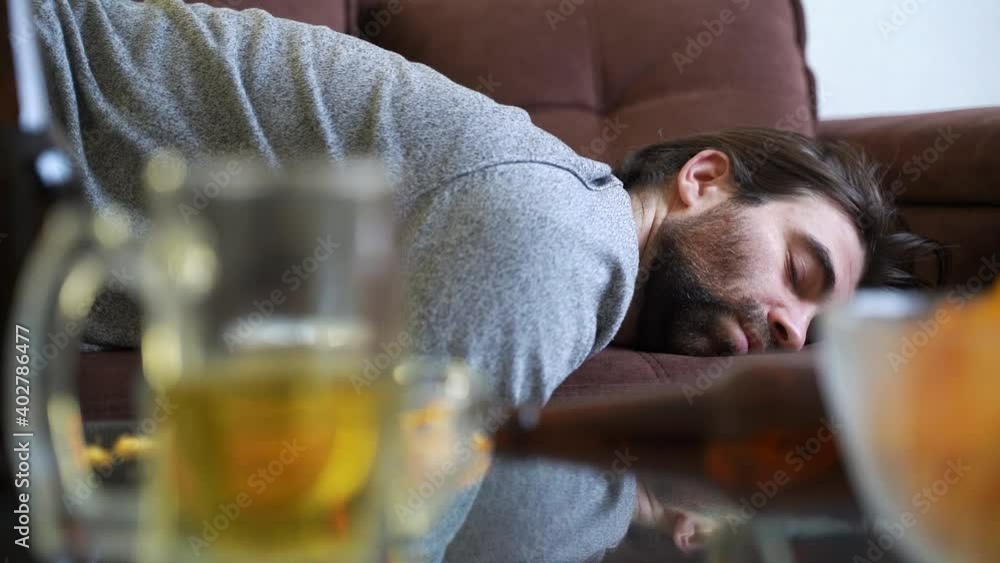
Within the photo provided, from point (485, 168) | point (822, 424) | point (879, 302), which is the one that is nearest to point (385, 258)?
point (879, 302)

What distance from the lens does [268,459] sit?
0.82 ft

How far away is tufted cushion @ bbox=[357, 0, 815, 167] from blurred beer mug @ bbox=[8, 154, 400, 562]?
1.32 meters

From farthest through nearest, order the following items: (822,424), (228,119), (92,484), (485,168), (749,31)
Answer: (749,31) < (228,119) < (485,168) < (822,424) < (92,484)

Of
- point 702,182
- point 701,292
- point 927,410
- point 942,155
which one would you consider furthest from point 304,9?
point 927,410

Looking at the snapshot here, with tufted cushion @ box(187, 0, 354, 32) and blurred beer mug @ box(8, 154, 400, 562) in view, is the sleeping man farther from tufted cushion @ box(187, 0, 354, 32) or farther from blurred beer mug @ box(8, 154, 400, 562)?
tufted cushion @ box(187, 0, 354, 32)

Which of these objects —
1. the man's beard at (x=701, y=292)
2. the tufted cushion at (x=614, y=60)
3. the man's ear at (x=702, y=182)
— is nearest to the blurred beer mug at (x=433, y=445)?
the man's beard at (x=701, y=292)

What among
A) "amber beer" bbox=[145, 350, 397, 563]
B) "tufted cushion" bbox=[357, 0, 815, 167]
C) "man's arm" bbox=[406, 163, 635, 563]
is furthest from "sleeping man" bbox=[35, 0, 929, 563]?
"tufted cushion" bbox=[357, 0, 815, 167]

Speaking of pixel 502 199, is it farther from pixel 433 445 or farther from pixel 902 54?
pixel 902 54

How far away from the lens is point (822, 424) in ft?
1.82

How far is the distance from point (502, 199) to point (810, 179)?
656 millimetres

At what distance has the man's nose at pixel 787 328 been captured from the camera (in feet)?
3.61

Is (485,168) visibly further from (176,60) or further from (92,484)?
(92,484)

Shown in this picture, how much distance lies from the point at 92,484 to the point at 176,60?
0.73m

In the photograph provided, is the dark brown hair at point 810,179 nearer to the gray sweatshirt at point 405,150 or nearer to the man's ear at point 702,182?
the man's ear at point 702,182
